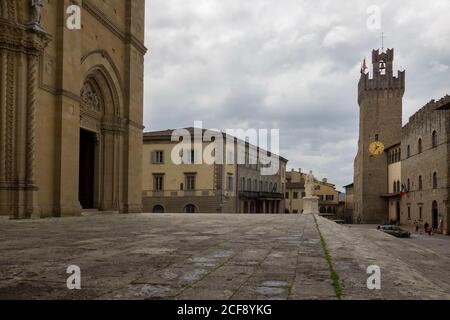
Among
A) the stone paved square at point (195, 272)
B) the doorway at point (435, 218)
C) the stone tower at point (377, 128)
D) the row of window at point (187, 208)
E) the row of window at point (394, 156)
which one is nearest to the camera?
the stone paved square at point (195, 272)

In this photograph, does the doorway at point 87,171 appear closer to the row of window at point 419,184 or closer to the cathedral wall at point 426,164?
the cathedral wall at point 426,164

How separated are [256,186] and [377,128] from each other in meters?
17.7

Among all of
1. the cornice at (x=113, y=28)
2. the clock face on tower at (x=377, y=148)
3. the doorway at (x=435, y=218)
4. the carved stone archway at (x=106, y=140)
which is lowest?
the doorway at (x=435, y=218)

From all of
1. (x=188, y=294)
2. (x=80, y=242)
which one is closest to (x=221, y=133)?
(x=80, y=242)

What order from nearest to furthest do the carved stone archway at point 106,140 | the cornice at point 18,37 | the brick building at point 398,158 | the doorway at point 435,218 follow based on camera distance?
the cornice at point 18,37
the carved stone archway at point 106,140
the brick building at point 398,158
the doorway at point 435,218

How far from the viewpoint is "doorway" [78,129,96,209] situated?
2131 cm

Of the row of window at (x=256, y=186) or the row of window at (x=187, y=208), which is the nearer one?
the row of window at (x=187, y=208)

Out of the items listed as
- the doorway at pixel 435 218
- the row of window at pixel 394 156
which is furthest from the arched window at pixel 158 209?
the row of window at pixel 394 156

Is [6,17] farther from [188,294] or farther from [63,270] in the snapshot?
[188,294]

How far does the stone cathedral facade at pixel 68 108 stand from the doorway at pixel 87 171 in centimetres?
5

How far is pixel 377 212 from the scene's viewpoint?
58312mm

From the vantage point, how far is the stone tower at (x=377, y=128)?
58.4 metres

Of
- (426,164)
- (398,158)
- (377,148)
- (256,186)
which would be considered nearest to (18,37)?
(426,164)

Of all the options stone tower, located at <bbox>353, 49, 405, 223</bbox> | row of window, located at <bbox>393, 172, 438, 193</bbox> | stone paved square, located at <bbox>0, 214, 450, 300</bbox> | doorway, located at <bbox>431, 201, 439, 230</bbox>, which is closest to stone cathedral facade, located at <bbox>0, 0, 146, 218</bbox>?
stone paved square, located at <bbox>0, 214, 450, 300</bbox>
